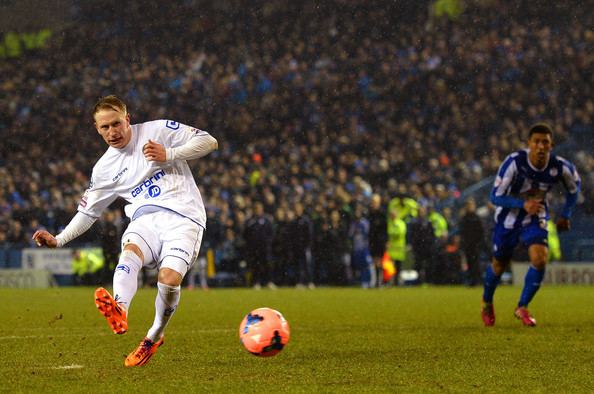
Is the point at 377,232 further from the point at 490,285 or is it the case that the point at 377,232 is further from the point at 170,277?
the point at 170,277

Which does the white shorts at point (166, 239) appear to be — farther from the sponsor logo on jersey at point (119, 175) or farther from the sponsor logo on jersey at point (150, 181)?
the sponsor logo on jersey at point (119, 175)

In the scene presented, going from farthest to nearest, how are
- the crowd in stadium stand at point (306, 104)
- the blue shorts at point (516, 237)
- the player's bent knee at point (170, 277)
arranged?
1. the crowd in stadium stand at point (306, 104)
2. the blue shorts at point (516, 237)
3. the player's bent knee at point (170, 277)

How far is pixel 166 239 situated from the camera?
614 cm

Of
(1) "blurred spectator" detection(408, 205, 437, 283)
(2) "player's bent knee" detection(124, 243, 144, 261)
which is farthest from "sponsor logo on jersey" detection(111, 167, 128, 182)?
(1) "blurred spectator" detection(408, 205, 437, 283)

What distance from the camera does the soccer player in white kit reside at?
236 inches

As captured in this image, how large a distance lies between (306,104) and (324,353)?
20.6 meters

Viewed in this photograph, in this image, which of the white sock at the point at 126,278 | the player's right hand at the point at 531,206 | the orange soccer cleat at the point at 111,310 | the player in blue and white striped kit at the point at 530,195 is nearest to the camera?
the orange soccer cleat at the point at 111,310

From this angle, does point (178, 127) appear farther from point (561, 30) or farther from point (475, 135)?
point (561, 30)

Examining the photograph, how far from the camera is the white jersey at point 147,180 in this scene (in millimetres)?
6293

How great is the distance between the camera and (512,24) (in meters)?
27.4

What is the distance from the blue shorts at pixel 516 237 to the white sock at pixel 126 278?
4703 mm

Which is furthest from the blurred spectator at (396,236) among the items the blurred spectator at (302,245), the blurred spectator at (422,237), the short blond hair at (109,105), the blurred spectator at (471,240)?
the short blond hair at (109,105)

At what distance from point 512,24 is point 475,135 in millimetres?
4429

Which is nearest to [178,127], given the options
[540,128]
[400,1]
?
[540,128]
